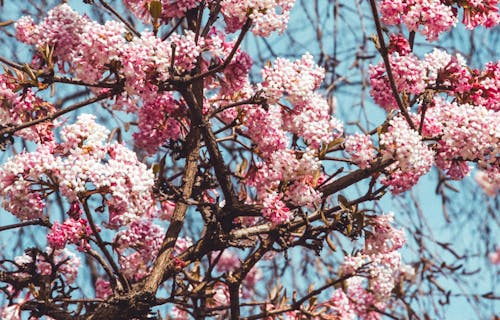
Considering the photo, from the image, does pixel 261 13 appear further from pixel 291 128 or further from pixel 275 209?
pixel 275 209

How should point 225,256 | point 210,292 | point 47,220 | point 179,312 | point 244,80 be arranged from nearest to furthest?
1. point 47,220
2. point 244,80
3. point 210,292
4. point 179,312
5. point 225,256

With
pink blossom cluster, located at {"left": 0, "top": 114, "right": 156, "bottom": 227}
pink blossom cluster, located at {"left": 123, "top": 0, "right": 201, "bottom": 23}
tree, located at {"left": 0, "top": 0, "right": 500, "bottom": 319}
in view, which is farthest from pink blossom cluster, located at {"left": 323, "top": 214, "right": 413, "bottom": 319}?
pink blossom cluster, located at {"left": 123, "top": 0, "right": 201, "bottom": 23}

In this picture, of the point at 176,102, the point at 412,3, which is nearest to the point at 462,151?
the point at 412,3

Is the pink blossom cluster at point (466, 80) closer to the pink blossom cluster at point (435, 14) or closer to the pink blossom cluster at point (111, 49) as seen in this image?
the pink blossom cluster at point (435, 14)

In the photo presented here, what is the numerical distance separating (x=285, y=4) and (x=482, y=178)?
74cm

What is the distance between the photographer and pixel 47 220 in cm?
214

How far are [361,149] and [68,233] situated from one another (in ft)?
2.71

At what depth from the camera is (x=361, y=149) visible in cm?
221

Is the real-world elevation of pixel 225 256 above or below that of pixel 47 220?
above

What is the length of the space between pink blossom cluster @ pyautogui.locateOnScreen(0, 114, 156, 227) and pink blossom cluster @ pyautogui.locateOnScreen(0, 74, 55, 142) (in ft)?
0.47

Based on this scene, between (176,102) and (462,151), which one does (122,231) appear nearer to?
(176,102)

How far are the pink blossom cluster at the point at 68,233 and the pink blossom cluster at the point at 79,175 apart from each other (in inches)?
2.8

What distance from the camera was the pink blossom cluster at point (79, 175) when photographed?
6.46ft

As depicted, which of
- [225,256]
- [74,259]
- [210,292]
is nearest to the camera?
[74,259]
